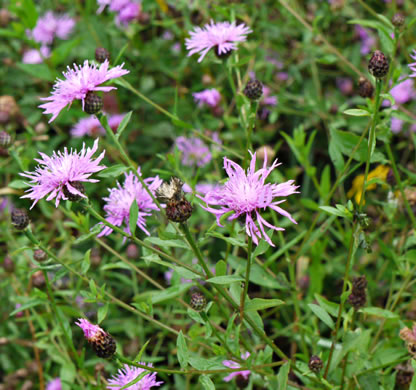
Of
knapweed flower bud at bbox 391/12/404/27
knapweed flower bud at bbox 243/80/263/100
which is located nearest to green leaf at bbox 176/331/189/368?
knapweed flower bud at bbox 243/80/263/100

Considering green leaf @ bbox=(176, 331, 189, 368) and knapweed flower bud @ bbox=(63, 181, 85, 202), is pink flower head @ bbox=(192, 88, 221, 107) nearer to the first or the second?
knapweed flower bud @ bbox=(63, 181, 85, 202)

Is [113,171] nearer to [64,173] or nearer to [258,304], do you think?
[64,173]

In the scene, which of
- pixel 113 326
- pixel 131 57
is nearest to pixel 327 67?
pixel 131 57

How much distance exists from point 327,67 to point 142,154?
968 mm

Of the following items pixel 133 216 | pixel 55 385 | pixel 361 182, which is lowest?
pixel 55 385

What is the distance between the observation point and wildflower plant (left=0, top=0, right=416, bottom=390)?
1074 millimetres

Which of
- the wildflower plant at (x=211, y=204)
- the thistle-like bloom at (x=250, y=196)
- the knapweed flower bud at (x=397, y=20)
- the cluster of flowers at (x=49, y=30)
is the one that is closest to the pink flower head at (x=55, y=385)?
the wildflower plant at (x=211, y=204)

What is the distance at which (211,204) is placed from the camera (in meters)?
1.27

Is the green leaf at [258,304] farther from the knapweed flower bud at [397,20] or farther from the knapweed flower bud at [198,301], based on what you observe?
the knapweed flower bud at [397,20]

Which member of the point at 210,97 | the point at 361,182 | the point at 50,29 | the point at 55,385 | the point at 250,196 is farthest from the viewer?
the point at 50,29

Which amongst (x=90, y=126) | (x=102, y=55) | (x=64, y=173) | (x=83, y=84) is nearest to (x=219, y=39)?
(x=102, y=55)

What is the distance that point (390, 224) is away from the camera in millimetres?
1581

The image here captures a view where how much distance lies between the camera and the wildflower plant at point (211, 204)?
1.07 meters

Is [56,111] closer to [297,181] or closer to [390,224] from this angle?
[390,224]
